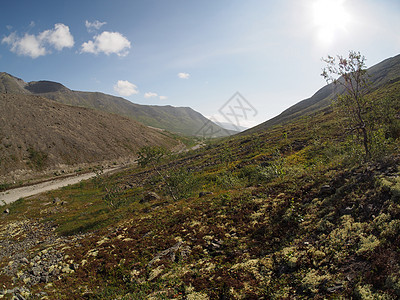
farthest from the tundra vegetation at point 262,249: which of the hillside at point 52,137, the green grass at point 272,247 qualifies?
the hillside at point 52,137

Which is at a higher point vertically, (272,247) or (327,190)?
(327,190)

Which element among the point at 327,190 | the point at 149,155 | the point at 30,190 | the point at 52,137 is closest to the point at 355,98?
the point at 327,190

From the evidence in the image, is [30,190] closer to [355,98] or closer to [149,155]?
[149,155]

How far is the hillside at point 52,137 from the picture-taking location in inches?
3540

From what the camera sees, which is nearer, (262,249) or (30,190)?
(262,249)

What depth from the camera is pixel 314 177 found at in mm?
16516

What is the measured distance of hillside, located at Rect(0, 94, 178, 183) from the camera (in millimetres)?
89919

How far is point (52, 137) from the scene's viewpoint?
107062 mm

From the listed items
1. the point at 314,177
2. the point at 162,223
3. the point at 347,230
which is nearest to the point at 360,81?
the point at 314,177

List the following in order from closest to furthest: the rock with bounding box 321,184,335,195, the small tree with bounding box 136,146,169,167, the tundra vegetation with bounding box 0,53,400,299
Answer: the tundra vegetation with bounding box 0,53,400,299, the rock with bounding box 321,184,335,195, the small tree with bounding box 136,146,169,167

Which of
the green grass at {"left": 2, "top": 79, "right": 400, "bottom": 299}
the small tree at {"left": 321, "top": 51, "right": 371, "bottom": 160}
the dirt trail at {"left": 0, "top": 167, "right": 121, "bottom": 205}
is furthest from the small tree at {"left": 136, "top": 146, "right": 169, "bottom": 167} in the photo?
the dirt trail at {"left": 0, "top": 167, "right": 121, "bottom": 205}

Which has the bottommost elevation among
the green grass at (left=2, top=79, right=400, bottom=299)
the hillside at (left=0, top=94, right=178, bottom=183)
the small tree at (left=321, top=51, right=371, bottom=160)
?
the green grass at (left=2, top=79, right=400, bottom=299)

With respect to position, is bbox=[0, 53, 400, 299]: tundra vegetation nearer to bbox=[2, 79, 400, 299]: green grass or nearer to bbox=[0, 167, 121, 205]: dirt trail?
bbox=[2, 79, 400, 299]: green grass

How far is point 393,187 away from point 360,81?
10.7m
